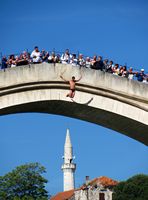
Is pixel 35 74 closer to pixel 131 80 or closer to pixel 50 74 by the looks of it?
pixel 50 74

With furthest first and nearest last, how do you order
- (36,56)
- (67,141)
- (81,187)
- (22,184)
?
(67,141) < (81,187) < (22,184) < (36,56)

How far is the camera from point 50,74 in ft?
57.4

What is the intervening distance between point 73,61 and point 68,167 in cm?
10261

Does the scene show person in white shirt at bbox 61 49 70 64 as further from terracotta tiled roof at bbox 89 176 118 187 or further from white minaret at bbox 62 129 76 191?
white minaret at bbox 62 129 76 191

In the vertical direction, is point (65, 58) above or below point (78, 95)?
above

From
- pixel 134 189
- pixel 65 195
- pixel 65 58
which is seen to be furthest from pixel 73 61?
pixel 65 195

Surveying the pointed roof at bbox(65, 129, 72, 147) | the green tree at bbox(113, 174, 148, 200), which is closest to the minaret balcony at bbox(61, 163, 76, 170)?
the pointed roof at bbox(65, 129, 72, 147)

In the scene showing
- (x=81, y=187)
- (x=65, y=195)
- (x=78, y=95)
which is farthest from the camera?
(x=65, y=195)

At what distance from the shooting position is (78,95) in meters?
17.8

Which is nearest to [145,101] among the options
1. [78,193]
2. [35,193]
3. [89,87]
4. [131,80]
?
[131,80]

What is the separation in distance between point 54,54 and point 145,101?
339 centimetres

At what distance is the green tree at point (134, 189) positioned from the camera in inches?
3440

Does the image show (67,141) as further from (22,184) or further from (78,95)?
(78,95)

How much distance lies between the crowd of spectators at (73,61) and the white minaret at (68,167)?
100264 millimetres
